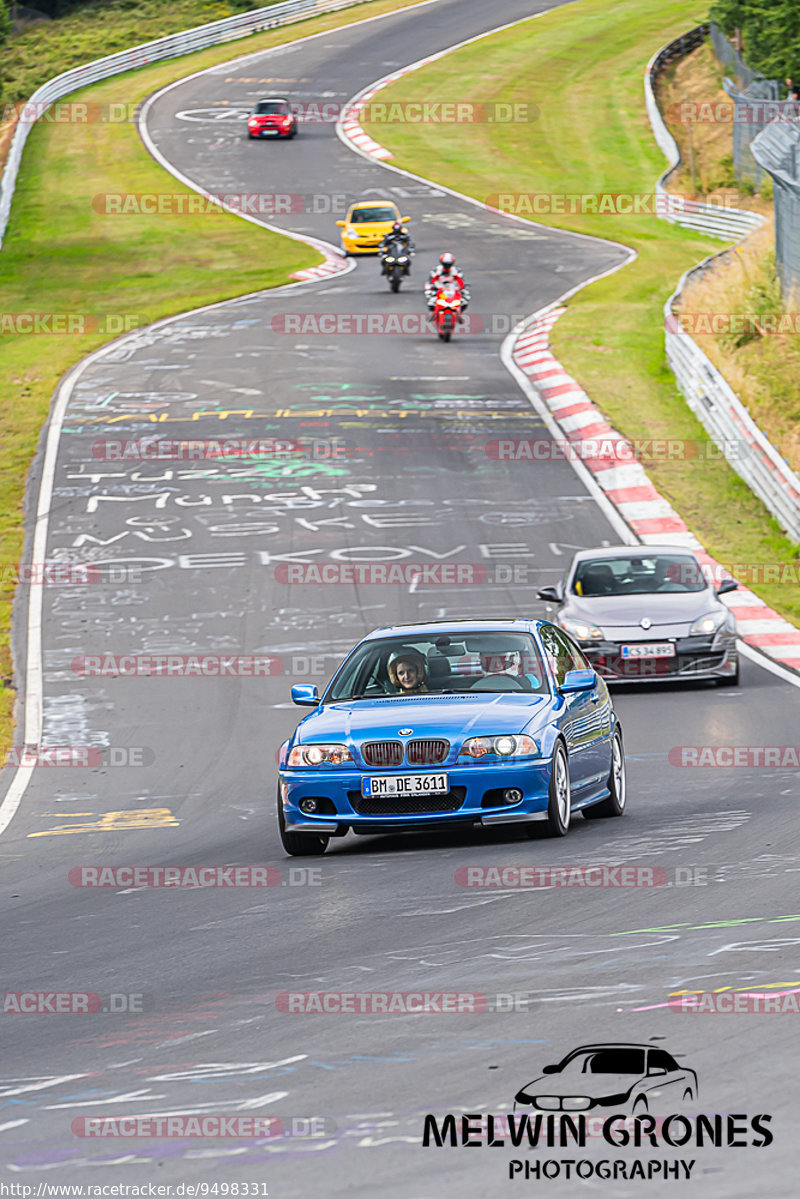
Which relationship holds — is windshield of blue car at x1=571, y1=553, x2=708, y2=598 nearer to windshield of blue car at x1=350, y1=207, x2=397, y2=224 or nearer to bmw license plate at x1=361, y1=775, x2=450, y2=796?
bmw license plate at x1=361, y1=775, x2=450, y2=796

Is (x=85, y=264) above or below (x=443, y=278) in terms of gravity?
below

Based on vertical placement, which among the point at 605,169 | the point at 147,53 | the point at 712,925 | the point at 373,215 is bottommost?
the point at 605,169

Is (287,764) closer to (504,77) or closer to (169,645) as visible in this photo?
(169,645)

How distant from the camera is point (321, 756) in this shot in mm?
10820

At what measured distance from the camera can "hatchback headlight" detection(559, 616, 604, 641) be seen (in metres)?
18.7

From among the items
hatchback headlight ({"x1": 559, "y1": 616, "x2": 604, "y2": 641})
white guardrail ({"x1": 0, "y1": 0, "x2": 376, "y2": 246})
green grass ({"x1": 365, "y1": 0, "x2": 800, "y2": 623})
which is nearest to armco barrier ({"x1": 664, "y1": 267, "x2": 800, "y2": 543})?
green grass ({"x1": 365, "y1": 0, "x2": 800, "y2": 623})

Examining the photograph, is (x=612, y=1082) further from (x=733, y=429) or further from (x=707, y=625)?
(x=733, y=429)

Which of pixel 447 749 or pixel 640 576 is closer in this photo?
pixel 447 749

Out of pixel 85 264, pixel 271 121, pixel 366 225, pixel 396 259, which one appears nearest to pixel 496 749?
pixel 396 259

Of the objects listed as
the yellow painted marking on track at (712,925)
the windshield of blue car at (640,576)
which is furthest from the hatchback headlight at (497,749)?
the windshield of blue car at (640,576)

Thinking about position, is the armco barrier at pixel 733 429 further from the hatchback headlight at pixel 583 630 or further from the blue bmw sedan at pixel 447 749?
the blue bmw sedan at pixel 447 749

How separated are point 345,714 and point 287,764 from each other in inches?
21.4

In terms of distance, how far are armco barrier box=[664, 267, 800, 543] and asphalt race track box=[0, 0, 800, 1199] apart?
257 cm

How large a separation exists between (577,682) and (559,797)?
1016 mm
